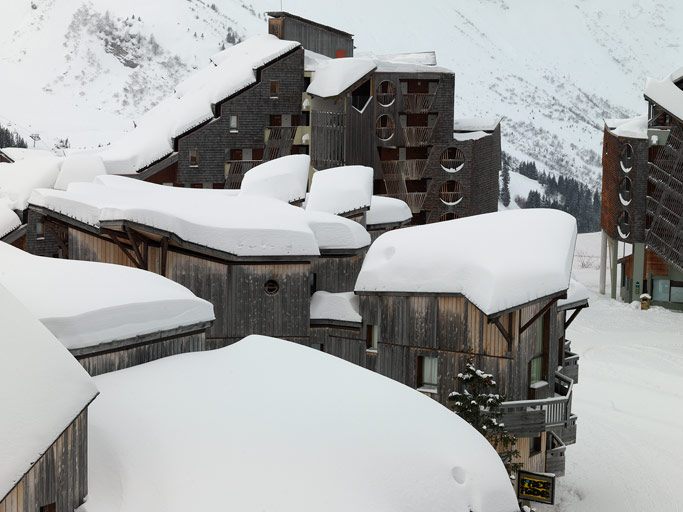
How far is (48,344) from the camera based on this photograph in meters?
22.3

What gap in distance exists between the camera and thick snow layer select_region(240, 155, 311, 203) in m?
50.0

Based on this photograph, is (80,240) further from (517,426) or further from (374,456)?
(374,456)

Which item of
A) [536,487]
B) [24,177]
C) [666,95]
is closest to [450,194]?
[666,95]

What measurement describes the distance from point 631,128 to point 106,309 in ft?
181

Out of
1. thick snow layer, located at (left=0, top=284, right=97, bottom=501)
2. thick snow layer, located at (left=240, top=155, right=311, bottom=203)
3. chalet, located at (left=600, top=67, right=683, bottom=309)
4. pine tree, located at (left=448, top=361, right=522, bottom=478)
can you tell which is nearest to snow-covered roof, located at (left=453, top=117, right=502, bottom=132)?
chalet, located at (left=600, top=67, right=683, bottom=309)

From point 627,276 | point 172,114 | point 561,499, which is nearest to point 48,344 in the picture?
point 561,499

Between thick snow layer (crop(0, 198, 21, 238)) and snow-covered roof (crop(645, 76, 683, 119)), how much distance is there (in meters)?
40.8

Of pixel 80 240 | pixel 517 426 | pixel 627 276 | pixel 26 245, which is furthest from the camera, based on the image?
pixel 627 276

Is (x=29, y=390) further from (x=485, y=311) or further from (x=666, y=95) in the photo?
(x=666, y=95)

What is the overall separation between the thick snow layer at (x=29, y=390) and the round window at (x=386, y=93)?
5324 centimetres

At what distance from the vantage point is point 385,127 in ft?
247

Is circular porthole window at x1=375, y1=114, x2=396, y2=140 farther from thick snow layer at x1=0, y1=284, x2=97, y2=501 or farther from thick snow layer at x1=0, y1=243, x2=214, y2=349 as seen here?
thick snow layer at x1=0, y1=284, x2=97, y2=501

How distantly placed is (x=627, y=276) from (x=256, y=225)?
47.8 meters

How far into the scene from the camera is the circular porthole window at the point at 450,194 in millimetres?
78375
